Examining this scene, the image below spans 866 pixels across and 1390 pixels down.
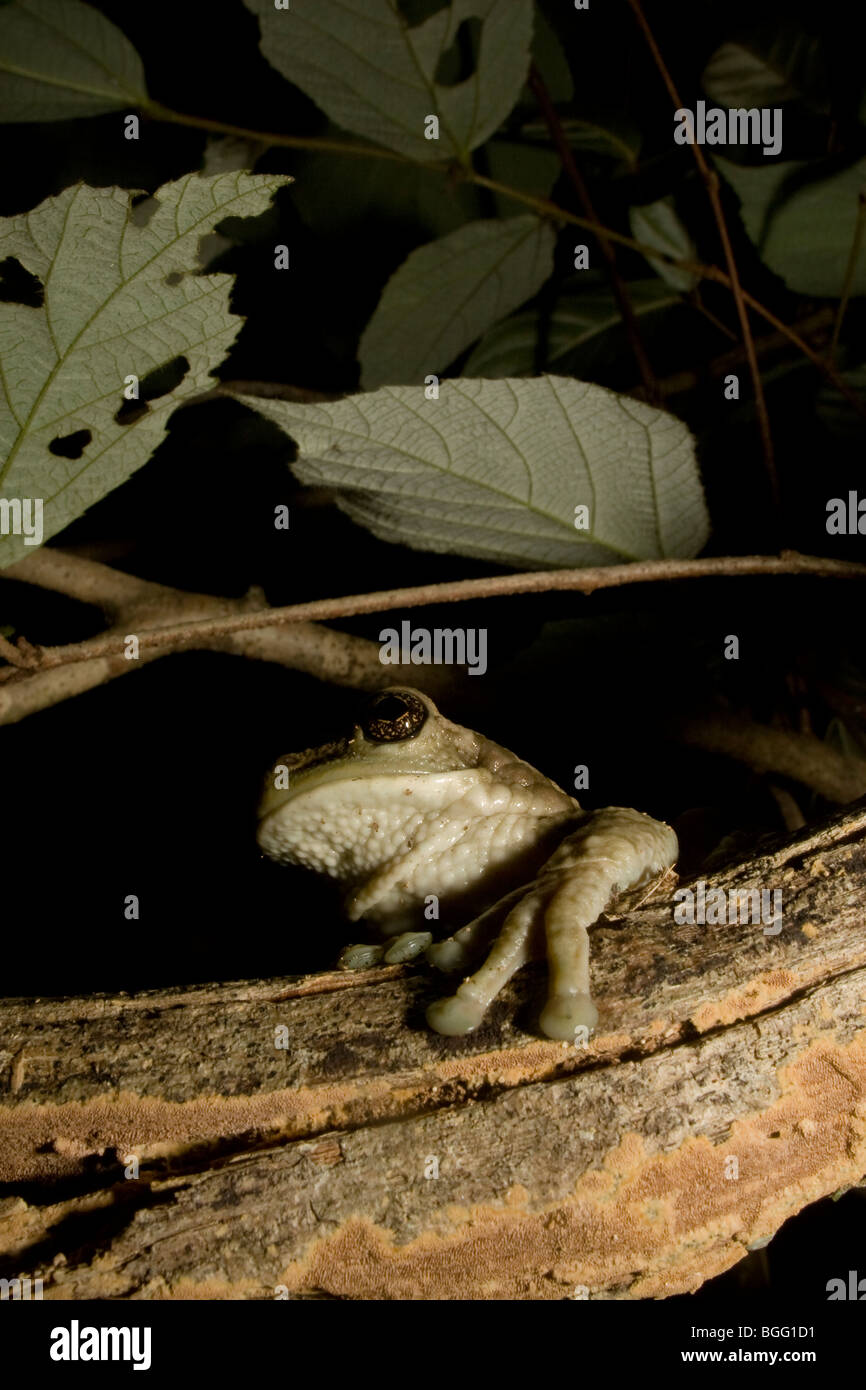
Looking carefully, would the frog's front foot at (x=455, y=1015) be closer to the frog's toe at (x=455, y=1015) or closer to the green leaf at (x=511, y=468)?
the frog's toe at (x=455, y=1015)

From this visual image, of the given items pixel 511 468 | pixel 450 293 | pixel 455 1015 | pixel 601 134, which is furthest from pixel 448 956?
pixel 601 134

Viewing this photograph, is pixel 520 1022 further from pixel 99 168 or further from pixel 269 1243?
pixel 99 168

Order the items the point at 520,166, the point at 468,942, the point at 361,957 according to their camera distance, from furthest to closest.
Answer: the point at 520,166, the point at 361,957, the point at 468,942

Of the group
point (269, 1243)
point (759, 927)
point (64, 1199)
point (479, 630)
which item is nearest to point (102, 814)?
point (479, 630)

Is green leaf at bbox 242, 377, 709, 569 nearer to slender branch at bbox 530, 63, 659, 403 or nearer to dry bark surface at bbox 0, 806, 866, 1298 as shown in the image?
dry bark surface at bbox 0, 806, 866, 1298

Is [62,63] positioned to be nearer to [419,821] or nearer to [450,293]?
[450,293]

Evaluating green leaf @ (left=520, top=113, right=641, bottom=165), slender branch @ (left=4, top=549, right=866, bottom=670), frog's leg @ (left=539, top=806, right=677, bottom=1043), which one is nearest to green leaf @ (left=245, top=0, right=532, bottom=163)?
green leaf @ (left=520, top=113, right=641, bottom=165)
